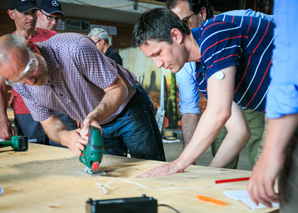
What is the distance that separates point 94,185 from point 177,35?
2.62ft

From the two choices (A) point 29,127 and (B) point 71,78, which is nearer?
(B) point 71,78

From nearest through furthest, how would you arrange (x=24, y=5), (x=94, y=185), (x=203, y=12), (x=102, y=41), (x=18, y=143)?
(x=94, y=185)
(x=18, y=143)
(x=203, y=12)
(x=24, y=5)
(x=102, y=41)

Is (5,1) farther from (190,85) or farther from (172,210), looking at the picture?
(172,210)

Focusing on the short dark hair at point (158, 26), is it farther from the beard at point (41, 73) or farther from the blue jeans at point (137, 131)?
the blue jeans at point (137, 131)

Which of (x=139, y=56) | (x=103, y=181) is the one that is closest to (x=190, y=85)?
(x=103, y=181)

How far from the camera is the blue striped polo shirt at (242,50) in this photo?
56.9 inches

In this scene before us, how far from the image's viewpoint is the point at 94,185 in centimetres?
143

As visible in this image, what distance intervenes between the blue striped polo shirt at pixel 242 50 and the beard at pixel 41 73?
862 millimetres

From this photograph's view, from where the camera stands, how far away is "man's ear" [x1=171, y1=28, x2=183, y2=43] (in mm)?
1643

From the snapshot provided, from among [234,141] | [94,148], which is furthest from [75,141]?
[234,141]

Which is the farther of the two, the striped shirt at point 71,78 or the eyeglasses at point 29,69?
the striped shirt at point 71,78

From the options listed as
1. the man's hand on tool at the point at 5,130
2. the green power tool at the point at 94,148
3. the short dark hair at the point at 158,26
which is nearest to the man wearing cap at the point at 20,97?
the man's hand on tool at the point at 5,130

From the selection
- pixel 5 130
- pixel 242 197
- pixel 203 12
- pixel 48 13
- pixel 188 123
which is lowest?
pixel 5 130

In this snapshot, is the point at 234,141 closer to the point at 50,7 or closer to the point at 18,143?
the point at 18,143
